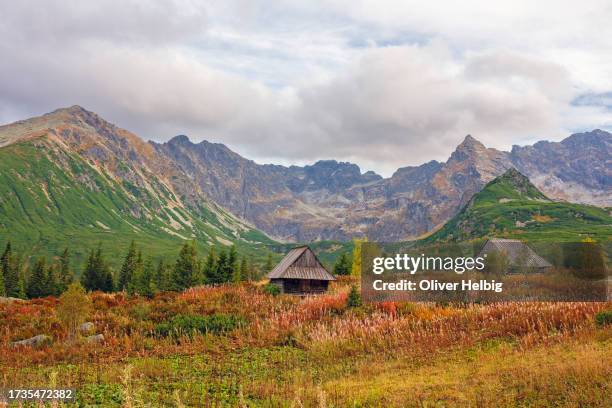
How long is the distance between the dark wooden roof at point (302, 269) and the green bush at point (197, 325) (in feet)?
72.1

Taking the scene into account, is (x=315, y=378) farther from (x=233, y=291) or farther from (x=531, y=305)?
(x=233, y=291)

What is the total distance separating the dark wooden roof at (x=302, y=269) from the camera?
4550cm

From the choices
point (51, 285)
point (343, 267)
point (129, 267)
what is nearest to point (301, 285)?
point (343, 267)

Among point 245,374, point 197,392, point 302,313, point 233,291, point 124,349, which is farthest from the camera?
point 233,291

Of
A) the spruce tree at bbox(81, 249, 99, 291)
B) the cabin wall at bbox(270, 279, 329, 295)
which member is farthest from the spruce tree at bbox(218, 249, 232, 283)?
the spruce tree at bbox(81, 249, 99, 291)

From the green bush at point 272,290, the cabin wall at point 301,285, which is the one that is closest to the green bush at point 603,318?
the green bush at point 272,290

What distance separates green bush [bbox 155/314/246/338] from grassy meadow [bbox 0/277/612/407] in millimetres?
72

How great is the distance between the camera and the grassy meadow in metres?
10.9

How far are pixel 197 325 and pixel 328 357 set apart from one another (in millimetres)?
8217

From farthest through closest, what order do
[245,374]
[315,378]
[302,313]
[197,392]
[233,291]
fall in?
[233,291]
[302,313]
[245,374]
[315,378]
[197,392]

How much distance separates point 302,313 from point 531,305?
10727 mm

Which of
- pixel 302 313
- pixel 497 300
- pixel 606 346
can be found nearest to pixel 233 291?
pixel 302 313

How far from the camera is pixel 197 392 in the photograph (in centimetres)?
1289

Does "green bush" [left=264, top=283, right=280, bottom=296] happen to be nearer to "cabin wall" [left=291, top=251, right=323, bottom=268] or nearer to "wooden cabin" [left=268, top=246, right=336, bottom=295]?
"wooden cabin" [left=268, top=246, right=336, bottom=295]
